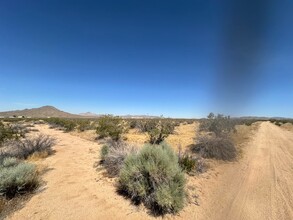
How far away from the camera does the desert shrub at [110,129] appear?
16.1m

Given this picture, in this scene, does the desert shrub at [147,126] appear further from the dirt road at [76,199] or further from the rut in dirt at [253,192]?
the dirt road at [76,199]

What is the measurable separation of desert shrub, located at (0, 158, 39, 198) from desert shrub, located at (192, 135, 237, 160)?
7817mm

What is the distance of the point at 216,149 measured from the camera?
431 inches

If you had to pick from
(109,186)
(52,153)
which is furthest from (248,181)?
(52,153)

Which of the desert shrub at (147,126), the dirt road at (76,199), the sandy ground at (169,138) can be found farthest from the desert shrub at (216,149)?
the desert shrub at (147,126)

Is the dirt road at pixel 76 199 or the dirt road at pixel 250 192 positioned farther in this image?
the dirt road at pixel 250 192

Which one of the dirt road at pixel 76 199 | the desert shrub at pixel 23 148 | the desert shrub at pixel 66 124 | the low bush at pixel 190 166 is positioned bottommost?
the dirt road at pixel 76 199

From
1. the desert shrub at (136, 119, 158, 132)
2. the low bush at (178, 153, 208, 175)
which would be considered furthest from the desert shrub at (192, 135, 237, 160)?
the desert shrub at (136, 119, 158, 132)

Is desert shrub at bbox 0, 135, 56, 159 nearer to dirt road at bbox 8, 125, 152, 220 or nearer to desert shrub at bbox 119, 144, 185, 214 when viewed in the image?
dirt road at bbox 8, 125, 152, 220

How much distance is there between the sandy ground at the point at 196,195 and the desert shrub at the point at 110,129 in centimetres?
675

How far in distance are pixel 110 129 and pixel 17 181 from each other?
11.2 meters

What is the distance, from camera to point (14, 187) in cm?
577

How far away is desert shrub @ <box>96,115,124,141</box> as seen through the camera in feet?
52.7

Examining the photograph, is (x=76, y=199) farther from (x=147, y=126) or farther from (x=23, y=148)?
(x=147, y=126)
